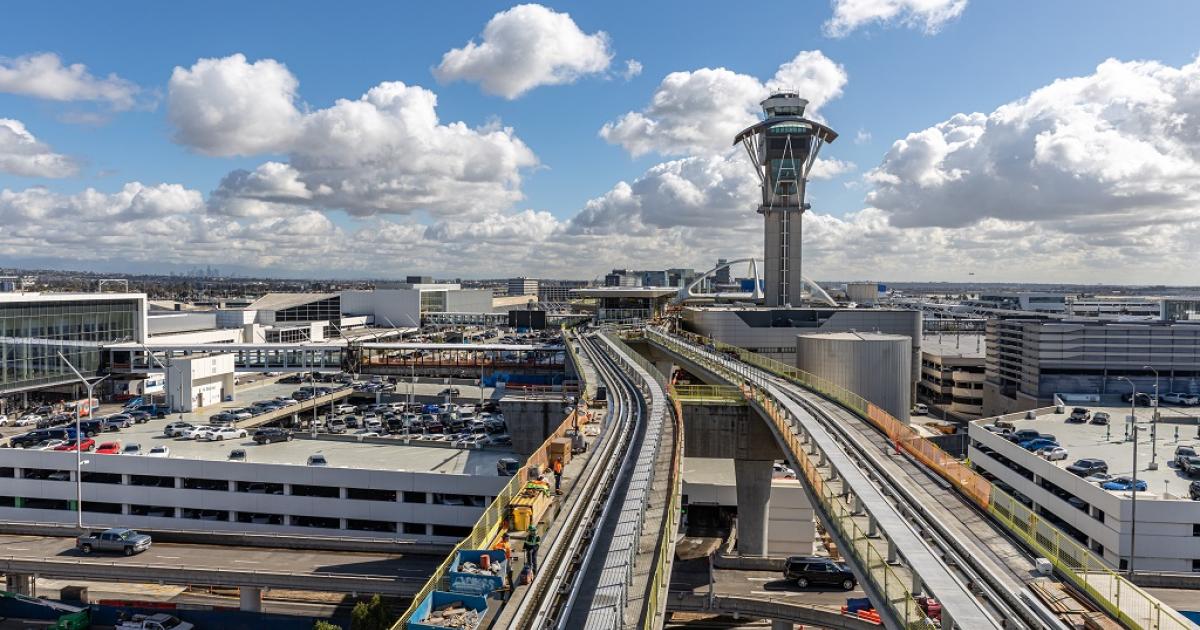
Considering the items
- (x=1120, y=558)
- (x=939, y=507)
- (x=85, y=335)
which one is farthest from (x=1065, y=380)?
(x=85, y=335)

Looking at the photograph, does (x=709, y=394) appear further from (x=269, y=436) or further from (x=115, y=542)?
(x=115, y=542)

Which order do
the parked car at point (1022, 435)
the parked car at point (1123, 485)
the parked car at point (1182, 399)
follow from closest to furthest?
the parked car at point (1123, 485), the parked car at point (1022, 435), the parked car at point (1182, 399)

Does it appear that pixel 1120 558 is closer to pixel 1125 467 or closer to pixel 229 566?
pixel 1125 467

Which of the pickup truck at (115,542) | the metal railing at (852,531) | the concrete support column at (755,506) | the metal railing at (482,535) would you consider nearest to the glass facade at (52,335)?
the pickup truck at (115,542)

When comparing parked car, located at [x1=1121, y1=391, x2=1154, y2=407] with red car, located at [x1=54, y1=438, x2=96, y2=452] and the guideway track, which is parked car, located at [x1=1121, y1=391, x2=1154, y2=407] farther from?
red car, located at [x1=54, y1=438, x2=96, y2=452]

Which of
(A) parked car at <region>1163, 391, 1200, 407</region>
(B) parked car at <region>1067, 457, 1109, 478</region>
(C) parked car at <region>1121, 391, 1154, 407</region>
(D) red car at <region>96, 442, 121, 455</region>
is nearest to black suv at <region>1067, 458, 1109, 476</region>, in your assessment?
(B) parked car at <region>1067, 457, 1109, 478</region>

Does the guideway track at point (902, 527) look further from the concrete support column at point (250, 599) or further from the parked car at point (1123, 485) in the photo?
the concrete support column at point (250, 599)
